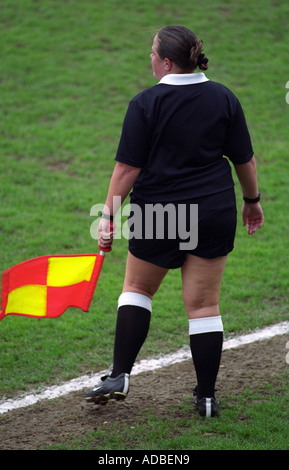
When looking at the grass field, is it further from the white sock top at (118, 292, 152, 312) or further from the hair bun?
the white sock top at (118, 292, 152, 312)

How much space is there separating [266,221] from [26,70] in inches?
211

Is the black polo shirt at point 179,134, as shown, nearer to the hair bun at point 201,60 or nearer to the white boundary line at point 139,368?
the hair bun at point 201,60

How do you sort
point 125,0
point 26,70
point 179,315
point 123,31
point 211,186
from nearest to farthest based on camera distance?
1. point 211,186
2. point 179,315
3. point 26,70
4. point 123,31
5. point 125,0

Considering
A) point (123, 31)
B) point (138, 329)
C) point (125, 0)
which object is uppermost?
point (125, 0)

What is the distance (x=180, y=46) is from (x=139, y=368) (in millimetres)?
2149

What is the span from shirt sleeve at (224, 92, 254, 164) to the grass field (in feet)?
2.06

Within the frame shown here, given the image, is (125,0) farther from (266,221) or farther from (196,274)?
(196,274)

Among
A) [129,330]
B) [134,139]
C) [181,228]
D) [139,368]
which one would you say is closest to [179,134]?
[134,139]

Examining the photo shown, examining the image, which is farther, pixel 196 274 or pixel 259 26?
pixel 259 26

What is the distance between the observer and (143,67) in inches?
405

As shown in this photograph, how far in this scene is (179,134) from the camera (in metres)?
3.12

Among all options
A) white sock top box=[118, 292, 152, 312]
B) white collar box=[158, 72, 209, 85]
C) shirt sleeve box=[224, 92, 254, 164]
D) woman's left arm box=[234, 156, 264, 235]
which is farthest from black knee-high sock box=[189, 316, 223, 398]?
white collar box=[158, 72, 209, 85]

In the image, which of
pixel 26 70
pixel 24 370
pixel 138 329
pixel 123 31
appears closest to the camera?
pixel 138 329

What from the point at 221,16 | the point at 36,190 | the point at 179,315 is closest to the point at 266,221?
the point at 179,315
